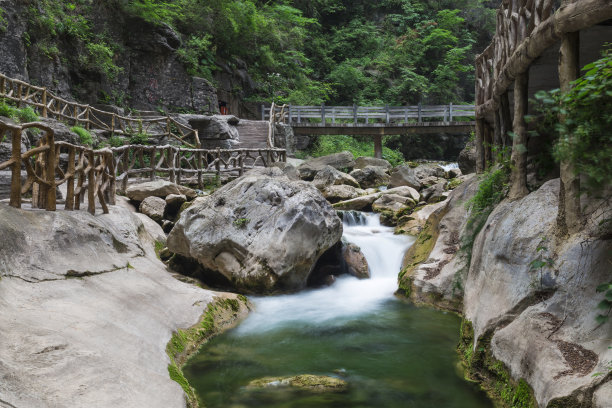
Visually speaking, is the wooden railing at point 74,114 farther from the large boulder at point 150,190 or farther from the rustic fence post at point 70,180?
the rustic fence post at point 70,180

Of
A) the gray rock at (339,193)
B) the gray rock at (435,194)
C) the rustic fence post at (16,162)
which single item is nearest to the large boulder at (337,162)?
the gray rock at (339,193)

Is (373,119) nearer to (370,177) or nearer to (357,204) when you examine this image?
(370,177)

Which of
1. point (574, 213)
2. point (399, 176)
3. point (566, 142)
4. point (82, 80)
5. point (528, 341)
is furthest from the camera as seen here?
point (82, 80)

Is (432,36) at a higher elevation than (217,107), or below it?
higher

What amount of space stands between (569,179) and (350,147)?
27.8m

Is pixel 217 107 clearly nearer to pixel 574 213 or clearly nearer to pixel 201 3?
pixel 201 3

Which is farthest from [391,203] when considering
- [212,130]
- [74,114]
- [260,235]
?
[74,114]

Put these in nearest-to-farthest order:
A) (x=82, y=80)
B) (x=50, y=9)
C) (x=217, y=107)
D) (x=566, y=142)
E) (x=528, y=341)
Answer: (x=566, y=142)
(x=528, y=341)
(x=50, y=9)
(x=82, y=80)
(x=217, y=107)

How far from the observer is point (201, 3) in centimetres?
2697

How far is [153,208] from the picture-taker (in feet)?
36.4

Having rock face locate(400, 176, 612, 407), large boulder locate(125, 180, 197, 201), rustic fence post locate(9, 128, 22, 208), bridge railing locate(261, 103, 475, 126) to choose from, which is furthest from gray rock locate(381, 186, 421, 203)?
bridge railing locate(261, 103, 475, 126)

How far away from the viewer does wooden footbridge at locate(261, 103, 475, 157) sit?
1036 inches

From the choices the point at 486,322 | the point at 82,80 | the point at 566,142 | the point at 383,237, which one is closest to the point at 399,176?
the point at 383,237

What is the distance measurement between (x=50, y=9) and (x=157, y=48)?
607 centimetres
